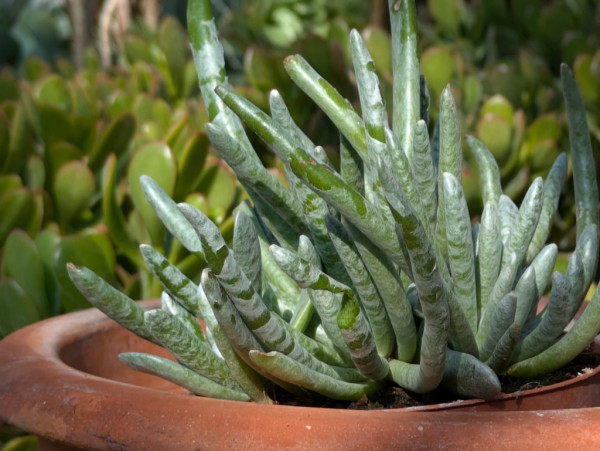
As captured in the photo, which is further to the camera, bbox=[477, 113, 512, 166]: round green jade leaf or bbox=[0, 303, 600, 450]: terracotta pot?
bbox=[477, 113, 512, 166]: round green jade leaf

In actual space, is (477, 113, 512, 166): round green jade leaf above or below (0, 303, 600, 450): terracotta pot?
above

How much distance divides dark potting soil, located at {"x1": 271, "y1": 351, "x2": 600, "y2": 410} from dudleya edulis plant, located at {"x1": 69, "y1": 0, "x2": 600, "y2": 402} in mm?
15

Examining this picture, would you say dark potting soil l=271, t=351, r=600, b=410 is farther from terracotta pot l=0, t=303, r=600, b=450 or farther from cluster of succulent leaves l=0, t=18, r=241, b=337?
cluster of succulent leaves l=0, t=18, r=241, b=337

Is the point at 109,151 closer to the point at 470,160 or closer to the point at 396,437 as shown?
the point at 470,160

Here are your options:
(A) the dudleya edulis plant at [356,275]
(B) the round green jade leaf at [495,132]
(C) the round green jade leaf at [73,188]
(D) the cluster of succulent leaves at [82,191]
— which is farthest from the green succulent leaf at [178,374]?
(B) the round green jade leaf at [495,132]

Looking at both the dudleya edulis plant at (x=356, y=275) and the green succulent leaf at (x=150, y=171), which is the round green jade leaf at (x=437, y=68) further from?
the dudleya edulis plant at (x=356, y=275)

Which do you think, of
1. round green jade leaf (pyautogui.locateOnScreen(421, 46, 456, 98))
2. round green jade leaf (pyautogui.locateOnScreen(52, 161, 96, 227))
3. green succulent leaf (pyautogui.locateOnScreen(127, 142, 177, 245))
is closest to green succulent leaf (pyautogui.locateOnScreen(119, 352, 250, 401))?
green succulent leaf (pyautogui.locateOnScreen(127, 142, 177, 245))

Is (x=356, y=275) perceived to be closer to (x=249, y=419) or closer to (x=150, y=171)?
(x=249, y=419)

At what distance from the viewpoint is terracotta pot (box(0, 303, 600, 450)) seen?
2.35 ft

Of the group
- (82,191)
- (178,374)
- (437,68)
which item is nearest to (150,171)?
(82,191)

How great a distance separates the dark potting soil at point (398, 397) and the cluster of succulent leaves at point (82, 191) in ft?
2.21

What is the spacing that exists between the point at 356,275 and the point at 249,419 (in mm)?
210

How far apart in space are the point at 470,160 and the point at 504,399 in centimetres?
127

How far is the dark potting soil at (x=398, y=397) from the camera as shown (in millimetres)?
938
